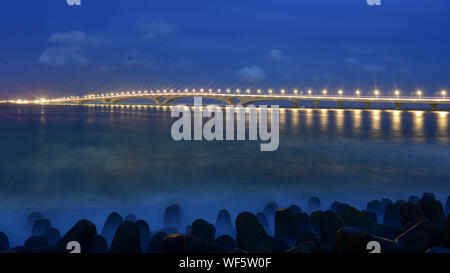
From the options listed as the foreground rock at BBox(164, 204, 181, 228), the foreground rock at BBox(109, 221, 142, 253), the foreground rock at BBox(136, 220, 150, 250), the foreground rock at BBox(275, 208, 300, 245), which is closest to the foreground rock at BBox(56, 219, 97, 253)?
the foreground rock at BBox(109, 221, 142, 253)

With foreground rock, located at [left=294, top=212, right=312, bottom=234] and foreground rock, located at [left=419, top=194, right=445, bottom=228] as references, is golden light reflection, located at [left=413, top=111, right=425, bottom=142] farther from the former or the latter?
foreground rock, located at [left=294, top=212, right=312, bottom=234]

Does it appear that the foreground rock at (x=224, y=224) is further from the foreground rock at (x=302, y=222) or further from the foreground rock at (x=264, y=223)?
the foreground rock at (x=302, y=222)

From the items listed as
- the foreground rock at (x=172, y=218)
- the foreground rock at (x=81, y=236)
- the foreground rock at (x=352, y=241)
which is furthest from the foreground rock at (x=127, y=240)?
the foreground rock at (x=352, y=241)

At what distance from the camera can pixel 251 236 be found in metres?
3.84

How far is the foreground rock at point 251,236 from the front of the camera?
3738 millimetres

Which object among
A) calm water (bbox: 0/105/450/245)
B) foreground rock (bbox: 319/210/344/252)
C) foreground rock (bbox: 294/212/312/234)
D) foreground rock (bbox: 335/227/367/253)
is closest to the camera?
foreground rock (bbox: 335/227/367/253)

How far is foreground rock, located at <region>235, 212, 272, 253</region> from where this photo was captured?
374 centimetres

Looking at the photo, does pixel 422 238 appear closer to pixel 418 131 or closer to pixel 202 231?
pixel 202 231

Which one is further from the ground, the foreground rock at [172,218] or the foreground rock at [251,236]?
the foreground rock at [251,236]

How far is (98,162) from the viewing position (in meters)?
13.0

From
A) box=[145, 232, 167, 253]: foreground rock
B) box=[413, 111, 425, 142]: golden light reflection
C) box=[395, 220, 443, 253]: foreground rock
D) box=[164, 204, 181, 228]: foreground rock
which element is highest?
box=[413, 111, 425, 142]: golden light reflection

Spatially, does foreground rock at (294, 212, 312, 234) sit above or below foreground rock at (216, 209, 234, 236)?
above
